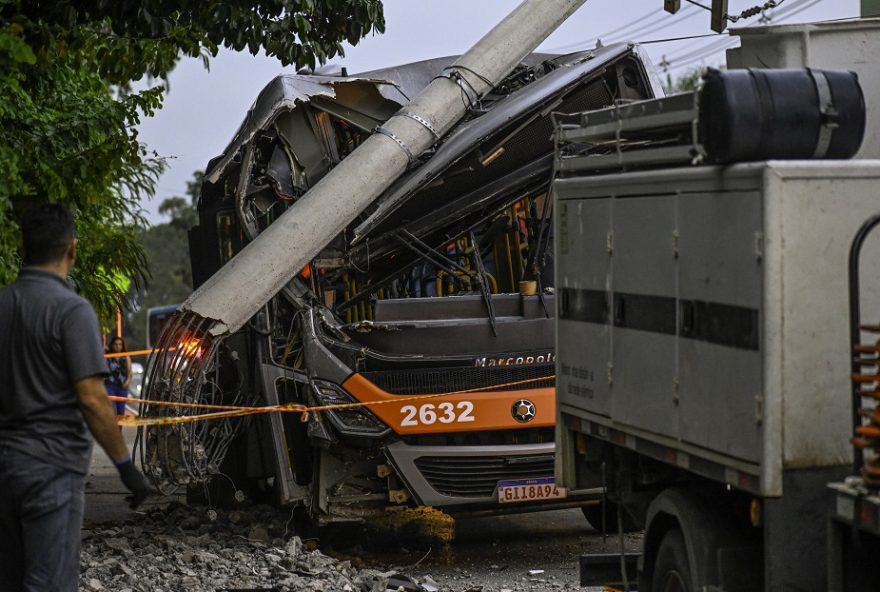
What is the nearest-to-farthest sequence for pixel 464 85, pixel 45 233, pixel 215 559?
pixel 45 233
pixel 215 559
pixel 464 85

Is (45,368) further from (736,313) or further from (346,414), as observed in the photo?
(346,414)

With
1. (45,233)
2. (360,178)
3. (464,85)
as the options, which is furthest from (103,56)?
(45,233)

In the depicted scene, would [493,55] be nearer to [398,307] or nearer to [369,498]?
[398,307]

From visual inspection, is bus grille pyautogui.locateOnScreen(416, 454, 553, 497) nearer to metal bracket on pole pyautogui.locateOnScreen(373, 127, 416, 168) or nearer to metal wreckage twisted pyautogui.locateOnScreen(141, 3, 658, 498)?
metal wreckage twisted pyautogui.locateOnScreen(141, 3, 658, 498)

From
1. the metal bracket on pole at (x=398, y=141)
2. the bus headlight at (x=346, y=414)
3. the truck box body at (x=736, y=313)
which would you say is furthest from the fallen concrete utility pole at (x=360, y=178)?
the truck box body at (x=736, y=313)

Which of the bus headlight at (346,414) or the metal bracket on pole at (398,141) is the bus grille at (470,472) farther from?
the metal bracket on pole at (398,141)

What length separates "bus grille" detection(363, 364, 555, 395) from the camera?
9.91 meters

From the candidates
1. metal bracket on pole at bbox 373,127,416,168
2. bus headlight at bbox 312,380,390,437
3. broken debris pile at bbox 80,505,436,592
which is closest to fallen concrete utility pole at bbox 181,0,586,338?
metal bracket on pole at bbox 373,127,416,168

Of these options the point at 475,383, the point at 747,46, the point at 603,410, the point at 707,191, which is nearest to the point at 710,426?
the point at 707,191

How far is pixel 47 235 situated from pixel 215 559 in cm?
438

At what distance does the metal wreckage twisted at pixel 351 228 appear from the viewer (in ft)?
31.8

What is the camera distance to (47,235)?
5.26 m

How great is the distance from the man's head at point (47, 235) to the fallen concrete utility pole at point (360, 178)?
4.30m

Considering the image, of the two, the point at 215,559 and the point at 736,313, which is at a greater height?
the point at 736,313
